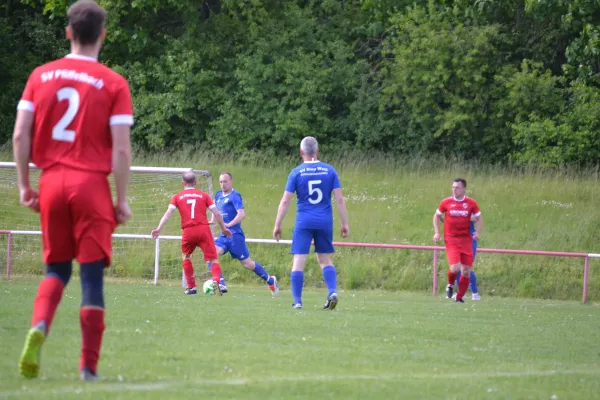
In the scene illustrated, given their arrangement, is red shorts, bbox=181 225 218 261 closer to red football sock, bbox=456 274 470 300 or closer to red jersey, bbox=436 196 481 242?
red jersey, bbox=436 196 481 242

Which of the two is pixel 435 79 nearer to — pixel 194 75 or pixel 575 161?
pixel 575 161

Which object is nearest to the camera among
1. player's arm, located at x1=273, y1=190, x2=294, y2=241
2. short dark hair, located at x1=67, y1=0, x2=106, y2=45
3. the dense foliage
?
short dark hair, located at x1=67, y1=0, x2=106, y2=45

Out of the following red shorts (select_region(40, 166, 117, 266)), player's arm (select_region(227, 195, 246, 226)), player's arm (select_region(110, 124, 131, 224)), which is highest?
player's arm (select_region(110, 124, 131, 224))

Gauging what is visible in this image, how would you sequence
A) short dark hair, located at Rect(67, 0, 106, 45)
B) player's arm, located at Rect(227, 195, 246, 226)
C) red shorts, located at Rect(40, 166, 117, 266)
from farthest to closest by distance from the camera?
1. player's arm, located at Rect(227, 195, 246, 226)
2. short dark hair, located at Rect(67, 0, 106, 45)
3. red shorts, located at Rect(40, 166, 117, 266)

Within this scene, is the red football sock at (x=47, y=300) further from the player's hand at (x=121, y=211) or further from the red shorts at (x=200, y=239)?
the red shorts at (x=200, y=239)

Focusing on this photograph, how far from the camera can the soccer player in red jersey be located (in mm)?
5629

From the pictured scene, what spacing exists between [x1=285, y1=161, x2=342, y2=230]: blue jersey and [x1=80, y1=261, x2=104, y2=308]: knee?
6.66m

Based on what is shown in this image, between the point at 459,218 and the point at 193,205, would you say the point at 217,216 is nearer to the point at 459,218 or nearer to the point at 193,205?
the point at 193,205

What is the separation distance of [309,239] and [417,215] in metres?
14.7

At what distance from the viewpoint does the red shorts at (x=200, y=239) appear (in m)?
15.6

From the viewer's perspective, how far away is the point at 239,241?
17344 millimetres

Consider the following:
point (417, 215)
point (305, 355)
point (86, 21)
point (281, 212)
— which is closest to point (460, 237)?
point (281, 212)

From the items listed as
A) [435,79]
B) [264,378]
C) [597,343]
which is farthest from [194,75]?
[264,378]

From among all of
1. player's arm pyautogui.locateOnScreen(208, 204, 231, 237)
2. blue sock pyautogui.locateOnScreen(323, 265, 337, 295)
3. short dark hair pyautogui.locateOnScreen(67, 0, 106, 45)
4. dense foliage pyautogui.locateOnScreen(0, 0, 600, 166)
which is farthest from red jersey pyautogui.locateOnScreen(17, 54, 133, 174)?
dense foliage pyautogui.locateOnScreen(0, 0, 600, 166)
